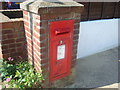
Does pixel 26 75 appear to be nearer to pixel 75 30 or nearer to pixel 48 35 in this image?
pixel 48 35

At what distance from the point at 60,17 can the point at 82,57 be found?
7.26 ft

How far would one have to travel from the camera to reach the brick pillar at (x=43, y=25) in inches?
84.0

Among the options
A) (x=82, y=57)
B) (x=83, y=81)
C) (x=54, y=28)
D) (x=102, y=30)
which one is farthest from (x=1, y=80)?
(x=102, y=30)

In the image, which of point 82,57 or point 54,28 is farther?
point 82,57

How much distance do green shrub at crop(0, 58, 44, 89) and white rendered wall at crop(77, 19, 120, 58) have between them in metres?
1.99

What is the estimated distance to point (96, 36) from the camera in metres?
4.42

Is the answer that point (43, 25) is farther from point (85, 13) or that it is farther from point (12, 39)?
point (85, 13)

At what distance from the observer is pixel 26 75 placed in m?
2.30

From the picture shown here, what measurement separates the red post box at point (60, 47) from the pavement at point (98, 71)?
0.51 metres

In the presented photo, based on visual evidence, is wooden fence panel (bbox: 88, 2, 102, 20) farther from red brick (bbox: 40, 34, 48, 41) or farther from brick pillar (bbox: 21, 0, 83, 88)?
red brick (bbox: 40, 34, 48, 41)

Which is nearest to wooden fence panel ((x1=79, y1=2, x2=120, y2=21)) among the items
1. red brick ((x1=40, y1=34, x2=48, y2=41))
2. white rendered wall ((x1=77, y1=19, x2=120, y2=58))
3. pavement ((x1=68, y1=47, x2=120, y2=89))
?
white rendered wall ((x1=77, y1=19, x2=120, y2=58))

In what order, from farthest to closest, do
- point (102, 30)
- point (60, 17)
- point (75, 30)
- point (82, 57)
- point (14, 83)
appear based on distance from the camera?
point (102, 30) → point (82, 57) → point (75, 30) → point (60, 17) → point (14, 83)

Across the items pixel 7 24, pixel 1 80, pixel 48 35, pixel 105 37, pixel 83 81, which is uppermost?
pixel 7 24

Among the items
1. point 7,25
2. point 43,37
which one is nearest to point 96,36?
point 43,37
